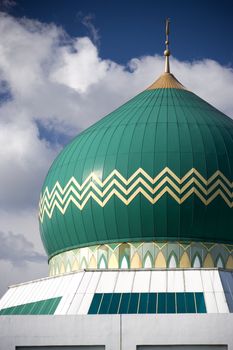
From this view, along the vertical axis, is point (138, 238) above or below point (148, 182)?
below

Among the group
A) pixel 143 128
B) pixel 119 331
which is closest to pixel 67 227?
pixel 143 128

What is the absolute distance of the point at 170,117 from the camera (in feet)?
106

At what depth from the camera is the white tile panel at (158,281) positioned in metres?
28.7

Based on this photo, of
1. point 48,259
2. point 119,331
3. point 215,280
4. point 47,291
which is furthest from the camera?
point 48,259

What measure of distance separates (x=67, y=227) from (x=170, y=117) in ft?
16.8

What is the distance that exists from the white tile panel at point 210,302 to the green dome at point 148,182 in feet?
9.55

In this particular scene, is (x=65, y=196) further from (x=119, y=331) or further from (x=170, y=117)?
(x=119, y=331)

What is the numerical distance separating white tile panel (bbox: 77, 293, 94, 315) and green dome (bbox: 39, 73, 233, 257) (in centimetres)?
292

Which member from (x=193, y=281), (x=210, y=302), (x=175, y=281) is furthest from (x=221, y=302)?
(x=175, y=281)

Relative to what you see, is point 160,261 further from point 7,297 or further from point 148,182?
point 7,297

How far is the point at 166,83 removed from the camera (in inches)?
1390

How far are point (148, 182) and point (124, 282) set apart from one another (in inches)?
138

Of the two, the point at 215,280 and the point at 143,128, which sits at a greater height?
the point at 143,128

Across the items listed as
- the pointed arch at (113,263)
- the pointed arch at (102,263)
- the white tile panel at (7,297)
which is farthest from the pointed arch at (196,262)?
the white tile panel at (7,297)
